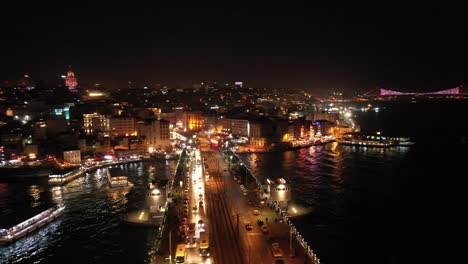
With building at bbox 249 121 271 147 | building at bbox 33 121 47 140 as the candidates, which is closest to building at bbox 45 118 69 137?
building at bbox 33 121 47 140

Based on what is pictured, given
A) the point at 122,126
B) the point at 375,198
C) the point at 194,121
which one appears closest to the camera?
the point at 375,198

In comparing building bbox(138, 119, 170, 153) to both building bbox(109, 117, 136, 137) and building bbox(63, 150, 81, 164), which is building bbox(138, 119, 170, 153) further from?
building bbox(63, 150, 81, 164)

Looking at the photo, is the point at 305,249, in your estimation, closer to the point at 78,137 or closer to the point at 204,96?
the point at 78,137

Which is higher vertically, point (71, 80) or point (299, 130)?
point (71, 80)

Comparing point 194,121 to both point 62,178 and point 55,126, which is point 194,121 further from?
point 62,178

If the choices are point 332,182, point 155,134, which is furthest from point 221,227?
point 155,134

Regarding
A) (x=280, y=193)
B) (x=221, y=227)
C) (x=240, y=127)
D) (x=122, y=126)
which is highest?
(x=122, y=126)
